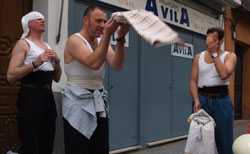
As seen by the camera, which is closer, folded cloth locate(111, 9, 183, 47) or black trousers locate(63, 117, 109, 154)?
folded cloth locate(111, 9, 183, 47)

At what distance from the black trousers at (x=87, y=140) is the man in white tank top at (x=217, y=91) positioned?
1548 mm

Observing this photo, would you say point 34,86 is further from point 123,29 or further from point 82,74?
point 123,29

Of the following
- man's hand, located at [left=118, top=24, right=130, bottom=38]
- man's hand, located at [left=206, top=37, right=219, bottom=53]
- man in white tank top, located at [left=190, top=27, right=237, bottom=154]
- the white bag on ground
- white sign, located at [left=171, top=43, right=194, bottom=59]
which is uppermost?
white sign, located at [left=171, top=43, right=194, bottom=59]

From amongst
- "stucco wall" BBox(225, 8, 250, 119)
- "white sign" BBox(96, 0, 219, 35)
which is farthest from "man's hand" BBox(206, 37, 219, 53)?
"stucco wall" BBox(225, 8, 250, 119)

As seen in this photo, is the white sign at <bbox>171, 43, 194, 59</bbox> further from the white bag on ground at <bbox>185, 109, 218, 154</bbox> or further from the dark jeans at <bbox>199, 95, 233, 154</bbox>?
the white bag on ground at <bbox>185, 109, 218, 154</bbox>

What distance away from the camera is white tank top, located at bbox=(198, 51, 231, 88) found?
12.0ft

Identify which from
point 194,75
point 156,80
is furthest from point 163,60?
point 194,75

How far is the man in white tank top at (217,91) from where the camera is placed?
3568mm

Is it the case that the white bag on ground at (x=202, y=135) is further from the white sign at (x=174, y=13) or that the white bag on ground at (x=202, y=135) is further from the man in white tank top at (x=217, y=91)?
the white sign at (x=174, y=13)

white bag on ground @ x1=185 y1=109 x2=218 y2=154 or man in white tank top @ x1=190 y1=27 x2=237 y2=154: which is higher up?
man in white tank top @ x1=190 y1=27 x2=237 y2=154

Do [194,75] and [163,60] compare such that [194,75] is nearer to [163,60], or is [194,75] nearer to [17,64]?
[17,64]

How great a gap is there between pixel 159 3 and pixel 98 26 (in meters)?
4.44

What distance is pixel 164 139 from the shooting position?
6680 mm

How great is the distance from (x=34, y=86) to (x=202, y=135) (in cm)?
A: 198
